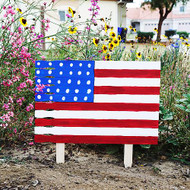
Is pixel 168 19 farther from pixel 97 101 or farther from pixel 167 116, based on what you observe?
pixel 97 101

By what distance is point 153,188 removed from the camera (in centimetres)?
246

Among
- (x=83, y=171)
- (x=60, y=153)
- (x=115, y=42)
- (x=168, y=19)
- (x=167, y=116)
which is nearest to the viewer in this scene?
(x=83, y=171)

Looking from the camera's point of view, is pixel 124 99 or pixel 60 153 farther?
pixel 60 153

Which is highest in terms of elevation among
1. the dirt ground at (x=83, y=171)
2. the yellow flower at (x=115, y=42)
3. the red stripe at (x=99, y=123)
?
the yellow flower at (x=115, y=42)

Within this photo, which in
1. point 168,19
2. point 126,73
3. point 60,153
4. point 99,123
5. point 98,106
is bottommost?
point 60,153

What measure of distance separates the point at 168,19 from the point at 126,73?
51.9 metres

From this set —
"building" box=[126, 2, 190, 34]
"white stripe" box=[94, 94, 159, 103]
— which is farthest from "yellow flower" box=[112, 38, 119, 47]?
"building" box=[126, 2, 190, 34]

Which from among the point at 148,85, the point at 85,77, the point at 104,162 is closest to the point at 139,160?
the point at 104,162

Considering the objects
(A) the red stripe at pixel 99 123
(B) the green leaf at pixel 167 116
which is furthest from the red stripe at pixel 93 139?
(B) the green leaf at pixel 167 116

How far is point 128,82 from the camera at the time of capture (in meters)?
2.72

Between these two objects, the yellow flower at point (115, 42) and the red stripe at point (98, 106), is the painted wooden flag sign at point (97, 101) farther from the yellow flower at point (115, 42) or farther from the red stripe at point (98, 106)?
the yellow flower at point (115, 42)

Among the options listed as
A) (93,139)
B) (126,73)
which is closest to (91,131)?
(93,139)

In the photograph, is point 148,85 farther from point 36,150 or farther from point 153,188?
point 36,150

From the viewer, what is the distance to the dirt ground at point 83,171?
242 cm
